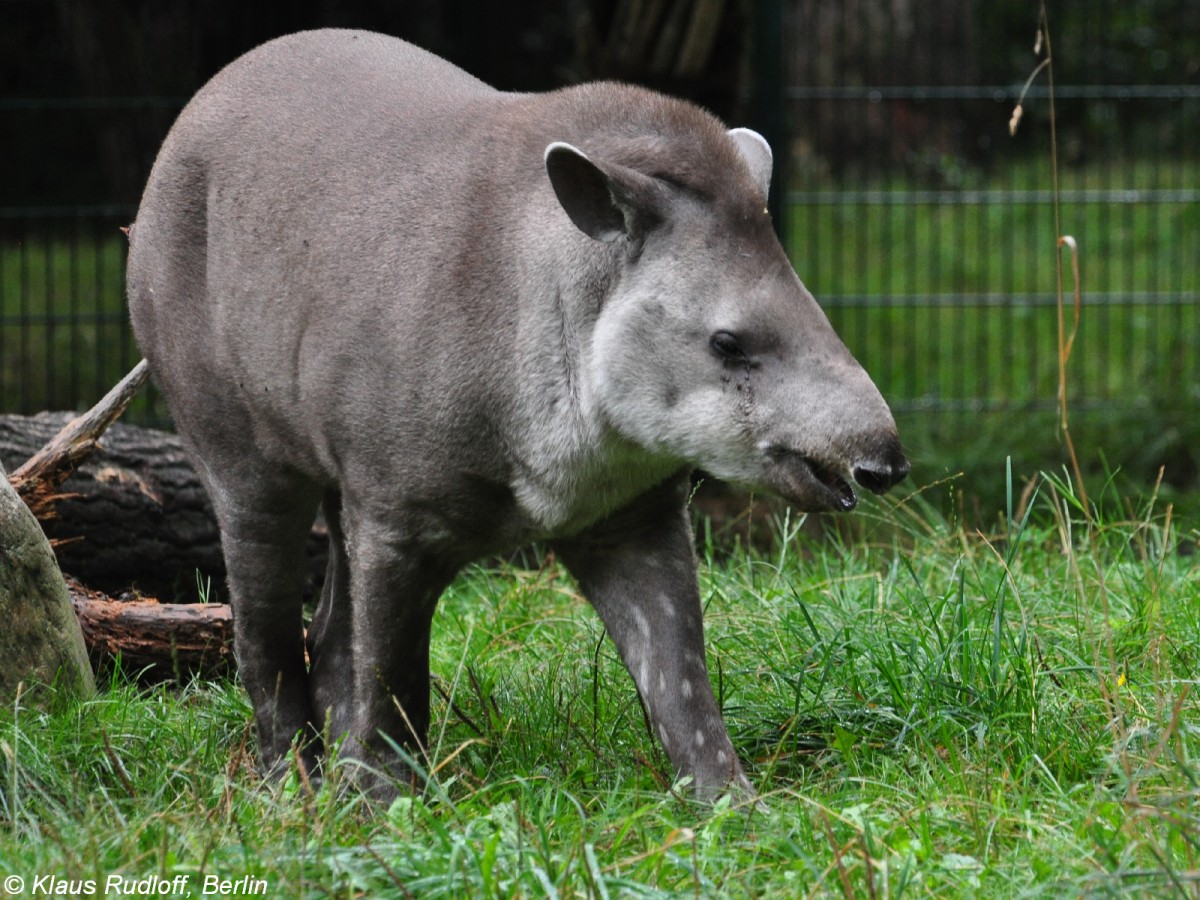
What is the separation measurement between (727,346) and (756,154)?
0.66 m

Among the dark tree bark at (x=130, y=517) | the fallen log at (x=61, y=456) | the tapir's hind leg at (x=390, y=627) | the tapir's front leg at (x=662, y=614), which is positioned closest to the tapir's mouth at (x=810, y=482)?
the tapir's front leg at (x=662, y=614)

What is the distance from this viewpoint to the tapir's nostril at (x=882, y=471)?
3.14m

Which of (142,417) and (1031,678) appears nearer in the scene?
(1031,678)

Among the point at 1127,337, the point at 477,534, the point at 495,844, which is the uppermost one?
the point at 477,534

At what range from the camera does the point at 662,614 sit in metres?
3.73

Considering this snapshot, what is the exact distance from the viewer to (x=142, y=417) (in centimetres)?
775

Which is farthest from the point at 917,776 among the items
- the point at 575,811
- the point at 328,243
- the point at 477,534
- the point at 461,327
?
the point at 328,243

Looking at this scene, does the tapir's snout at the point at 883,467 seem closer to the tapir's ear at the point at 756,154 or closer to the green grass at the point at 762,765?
the green grass at the point at 762,765

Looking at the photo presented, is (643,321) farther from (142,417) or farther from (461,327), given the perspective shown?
(142,417)

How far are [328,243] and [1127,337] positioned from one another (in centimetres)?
539

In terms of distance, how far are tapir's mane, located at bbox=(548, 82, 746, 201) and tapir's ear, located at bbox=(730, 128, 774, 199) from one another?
0.12 m

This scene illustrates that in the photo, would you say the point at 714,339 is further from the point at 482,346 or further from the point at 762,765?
the point at 762,765

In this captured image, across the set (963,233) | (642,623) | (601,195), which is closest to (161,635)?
(642,623)

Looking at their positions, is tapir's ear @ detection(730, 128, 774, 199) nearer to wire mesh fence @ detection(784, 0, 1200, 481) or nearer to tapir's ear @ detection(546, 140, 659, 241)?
tapir's ear @ detection(546, 140, 659, 241)
